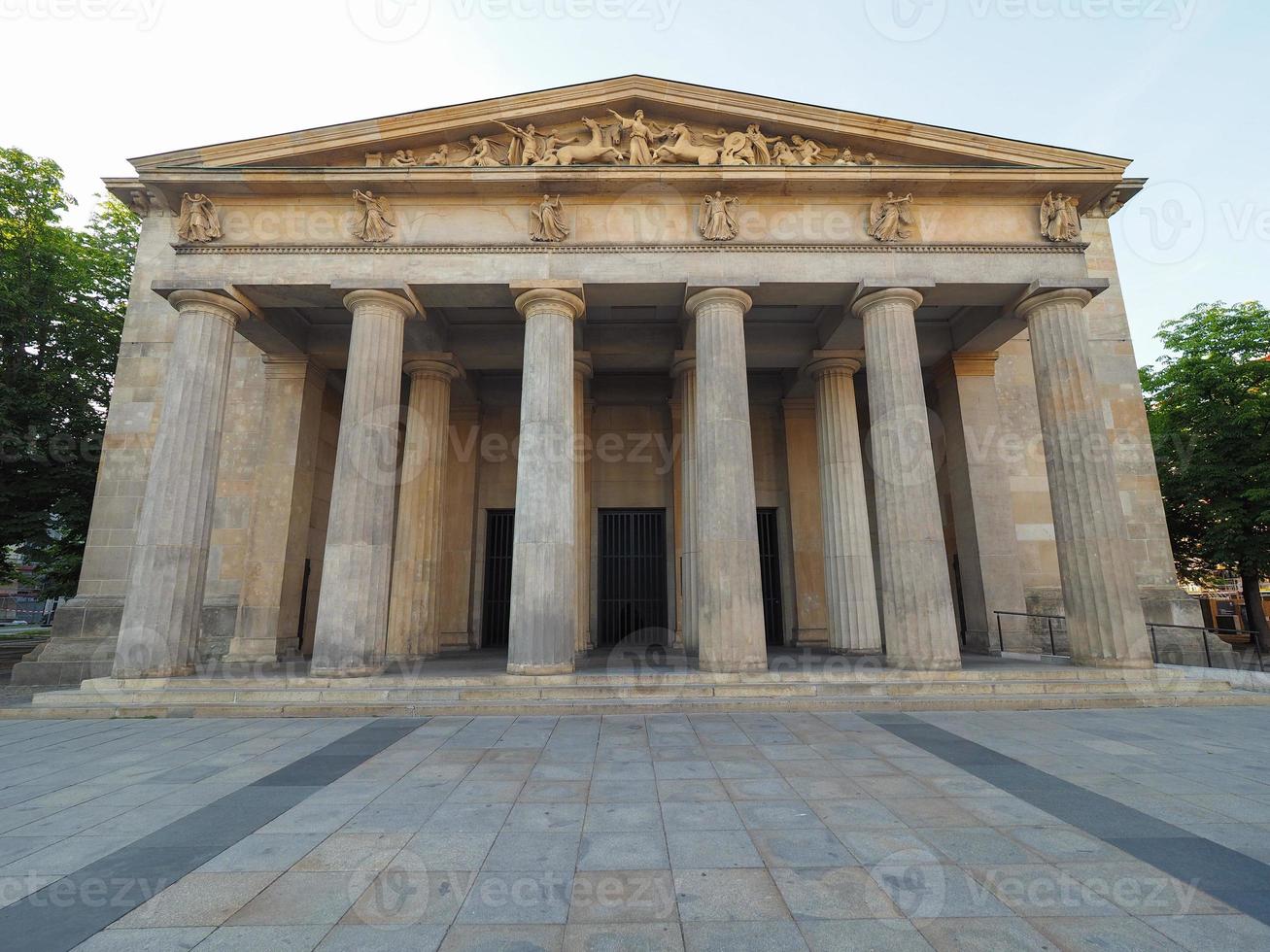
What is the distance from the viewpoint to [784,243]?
13852 mm

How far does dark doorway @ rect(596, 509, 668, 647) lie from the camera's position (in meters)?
20.8

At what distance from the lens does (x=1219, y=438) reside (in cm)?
2350

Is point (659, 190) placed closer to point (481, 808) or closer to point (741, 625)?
point (741, 625)

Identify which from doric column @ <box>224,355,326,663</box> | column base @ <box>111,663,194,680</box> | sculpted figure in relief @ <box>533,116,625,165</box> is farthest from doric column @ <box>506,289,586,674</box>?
doric column @ <box>224,355,326,663</box>

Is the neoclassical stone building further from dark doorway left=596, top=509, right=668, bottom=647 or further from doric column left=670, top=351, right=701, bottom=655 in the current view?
dark doorway left=596, top=509, right=668, bottom=647

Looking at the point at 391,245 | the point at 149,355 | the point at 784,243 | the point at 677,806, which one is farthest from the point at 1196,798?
the point at 149,355

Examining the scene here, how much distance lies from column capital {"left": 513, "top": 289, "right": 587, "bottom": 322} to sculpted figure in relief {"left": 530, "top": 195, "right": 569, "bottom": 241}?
1250 millimetres

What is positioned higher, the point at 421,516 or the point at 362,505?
the point at 421,516

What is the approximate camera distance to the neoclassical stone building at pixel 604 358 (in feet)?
41.3

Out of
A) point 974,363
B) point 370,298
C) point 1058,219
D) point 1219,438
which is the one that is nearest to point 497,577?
point 370,298

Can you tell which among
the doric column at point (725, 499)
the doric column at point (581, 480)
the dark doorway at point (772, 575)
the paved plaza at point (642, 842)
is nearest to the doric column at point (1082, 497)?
the paved plaza at point (642, 842)

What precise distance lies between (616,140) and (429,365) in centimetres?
803

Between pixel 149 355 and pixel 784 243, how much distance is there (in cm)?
1747

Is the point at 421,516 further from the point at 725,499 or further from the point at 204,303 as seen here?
the point at 725,499
